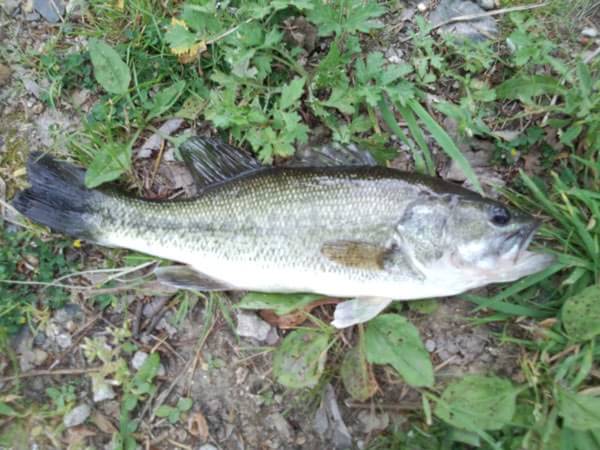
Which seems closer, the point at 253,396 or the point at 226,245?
the point at 226,245

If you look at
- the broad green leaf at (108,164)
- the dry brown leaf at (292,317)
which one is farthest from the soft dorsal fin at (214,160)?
the dry brown leaf at (292,317)

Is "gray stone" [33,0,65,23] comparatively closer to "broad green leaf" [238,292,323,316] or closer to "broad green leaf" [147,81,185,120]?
"broad green leaf" [147,81,185,120]

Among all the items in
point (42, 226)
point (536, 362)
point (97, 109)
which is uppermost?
point (97, 109)

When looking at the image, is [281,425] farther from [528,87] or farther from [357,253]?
[528,87]

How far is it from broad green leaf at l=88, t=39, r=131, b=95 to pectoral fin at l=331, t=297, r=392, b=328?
2.22 meters

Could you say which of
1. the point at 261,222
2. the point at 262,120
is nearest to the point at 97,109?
the point at 262,120

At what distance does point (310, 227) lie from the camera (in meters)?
3.12

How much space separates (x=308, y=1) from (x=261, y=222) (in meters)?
1.52

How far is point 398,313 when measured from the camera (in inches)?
137

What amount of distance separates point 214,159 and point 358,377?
1.80 metres

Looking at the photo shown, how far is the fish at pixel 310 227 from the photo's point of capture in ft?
9.96

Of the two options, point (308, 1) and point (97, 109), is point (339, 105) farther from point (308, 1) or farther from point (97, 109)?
point (97, 109)

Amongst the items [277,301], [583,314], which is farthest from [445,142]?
[277,301]

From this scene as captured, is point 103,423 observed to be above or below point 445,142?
below
